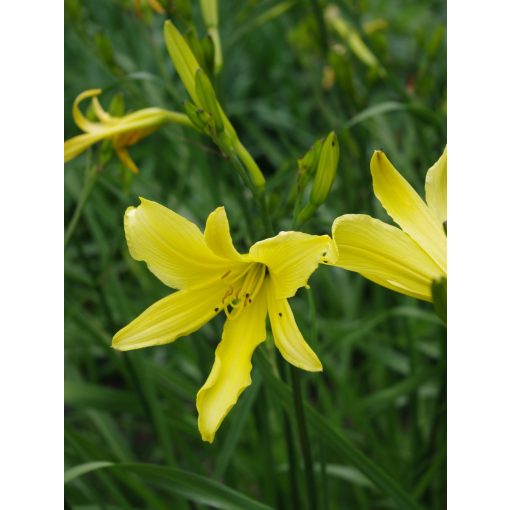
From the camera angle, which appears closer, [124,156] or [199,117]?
[199,117]

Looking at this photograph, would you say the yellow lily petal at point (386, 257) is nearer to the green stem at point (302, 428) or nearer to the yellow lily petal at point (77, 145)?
the green stem at point (302, 428)

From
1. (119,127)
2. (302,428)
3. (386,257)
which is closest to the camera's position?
(386,257)

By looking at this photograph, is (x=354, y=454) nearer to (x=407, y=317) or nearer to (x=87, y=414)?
(x=407, y=317)

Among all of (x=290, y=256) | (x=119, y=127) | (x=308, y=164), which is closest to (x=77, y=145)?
(x=119, y=127)

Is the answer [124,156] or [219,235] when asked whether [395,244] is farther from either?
[124,156]

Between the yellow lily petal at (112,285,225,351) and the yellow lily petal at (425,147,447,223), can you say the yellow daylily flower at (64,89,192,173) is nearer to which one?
the yellow lily petal at (112,285,225,351)

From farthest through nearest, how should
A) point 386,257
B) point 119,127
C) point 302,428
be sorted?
1. point 119,127
2. point 302,428
3. point 386,257
